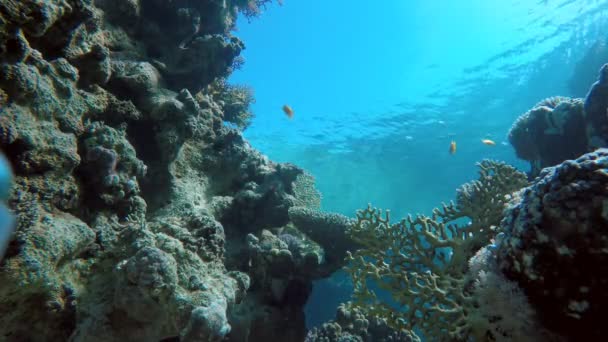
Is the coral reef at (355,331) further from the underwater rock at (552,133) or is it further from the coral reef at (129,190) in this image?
the underwater rock at (552,133)

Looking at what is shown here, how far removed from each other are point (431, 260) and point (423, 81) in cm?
2423

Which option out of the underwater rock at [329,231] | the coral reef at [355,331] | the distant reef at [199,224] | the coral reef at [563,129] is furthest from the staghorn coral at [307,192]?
the coral reef at [563,129]

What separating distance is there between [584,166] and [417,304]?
212 cm

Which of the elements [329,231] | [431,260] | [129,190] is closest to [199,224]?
[129,190]

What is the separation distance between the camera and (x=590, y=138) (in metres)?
6.29

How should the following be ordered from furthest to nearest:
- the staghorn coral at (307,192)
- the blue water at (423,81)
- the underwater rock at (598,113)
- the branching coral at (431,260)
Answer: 1. the blue water at (423,81)
2. the staghorn coral at (307,192)
3. the underwater rock at (598,113)
4. the branching coral at (431,260)

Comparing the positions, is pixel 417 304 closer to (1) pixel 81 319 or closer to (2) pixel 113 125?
(1) pixel 81 319

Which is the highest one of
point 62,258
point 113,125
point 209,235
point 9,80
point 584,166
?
point 113,125

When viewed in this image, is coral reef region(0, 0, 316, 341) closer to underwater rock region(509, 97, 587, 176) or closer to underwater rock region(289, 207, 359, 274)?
underwater rock region(289, 207, 359, 274)

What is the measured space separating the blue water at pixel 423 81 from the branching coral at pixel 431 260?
36.5 ft

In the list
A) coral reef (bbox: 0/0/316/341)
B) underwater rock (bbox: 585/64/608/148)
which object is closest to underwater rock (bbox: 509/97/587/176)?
underwater rock (bbox: 585/64/608/148)

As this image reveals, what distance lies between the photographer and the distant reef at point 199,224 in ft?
7.07

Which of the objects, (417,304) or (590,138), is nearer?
(417,304)

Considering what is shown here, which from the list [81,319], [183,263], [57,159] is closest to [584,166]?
[183,263]
